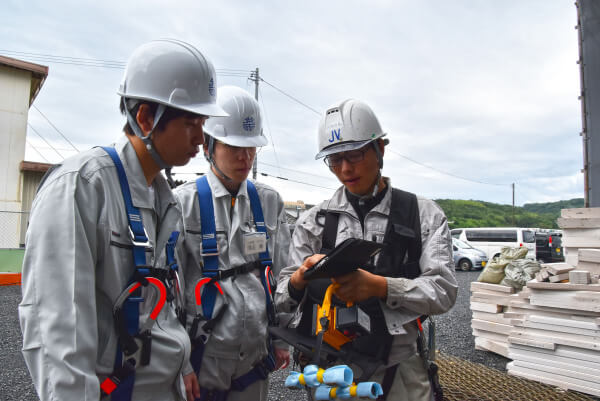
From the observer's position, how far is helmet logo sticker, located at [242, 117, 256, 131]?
2525 millimetres

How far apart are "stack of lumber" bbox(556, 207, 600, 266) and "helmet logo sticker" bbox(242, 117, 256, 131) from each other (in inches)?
164

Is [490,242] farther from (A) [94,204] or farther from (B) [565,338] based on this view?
(A) [94,204]

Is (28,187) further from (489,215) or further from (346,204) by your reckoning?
(489,215)

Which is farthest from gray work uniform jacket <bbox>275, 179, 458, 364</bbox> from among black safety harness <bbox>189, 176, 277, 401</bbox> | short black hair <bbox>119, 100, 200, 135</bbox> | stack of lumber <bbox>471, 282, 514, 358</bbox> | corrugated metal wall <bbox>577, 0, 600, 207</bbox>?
corrugated metal wall <bbox>577, 0, 600, 207</bbox>

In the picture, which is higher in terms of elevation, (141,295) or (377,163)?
(377,163)

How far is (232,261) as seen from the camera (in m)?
2.22

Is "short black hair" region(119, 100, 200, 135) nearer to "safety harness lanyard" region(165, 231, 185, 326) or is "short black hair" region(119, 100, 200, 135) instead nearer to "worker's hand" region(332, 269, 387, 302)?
"safety harness lanyard" region(165, 231, 185, 326)

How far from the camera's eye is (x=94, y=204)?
1354 mm

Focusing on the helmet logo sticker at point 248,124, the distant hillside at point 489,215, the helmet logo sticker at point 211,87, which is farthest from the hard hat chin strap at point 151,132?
the distant hillside at point 489,215

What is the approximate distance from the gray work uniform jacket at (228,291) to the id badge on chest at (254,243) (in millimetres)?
30

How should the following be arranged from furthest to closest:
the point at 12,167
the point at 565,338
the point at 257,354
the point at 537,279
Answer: the point at 12,167 < the point at 537,279 < the point at 565,338 < the point at 257,354

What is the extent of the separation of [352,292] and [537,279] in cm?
421

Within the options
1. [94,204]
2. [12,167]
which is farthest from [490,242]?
[94,204]

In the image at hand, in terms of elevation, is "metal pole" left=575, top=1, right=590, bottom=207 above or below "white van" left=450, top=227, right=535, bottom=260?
above
